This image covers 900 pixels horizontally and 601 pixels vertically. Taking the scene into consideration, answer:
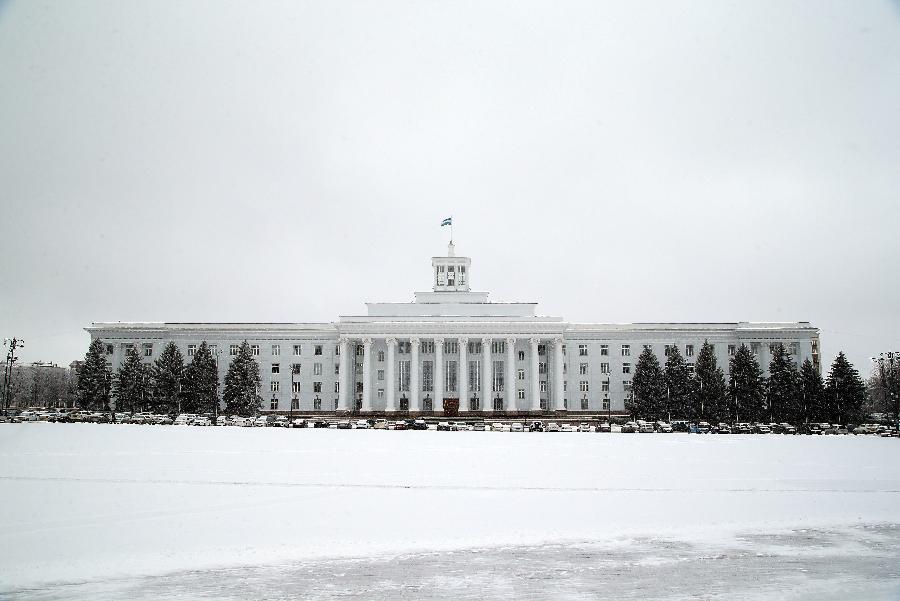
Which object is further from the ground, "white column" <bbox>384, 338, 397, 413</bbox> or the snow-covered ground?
"white column" <bbox>384, 338, 397, 413</bbox>

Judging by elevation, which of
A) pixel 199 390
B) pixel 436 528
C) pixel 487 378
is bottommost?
pixel 436 528

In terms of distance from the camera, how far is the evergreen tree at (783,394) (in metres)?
75.1

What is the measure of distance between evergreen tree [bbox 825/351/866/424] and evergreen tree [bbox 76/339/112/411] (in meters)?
82.9

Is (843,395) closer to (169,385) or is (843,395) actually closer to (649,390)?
(649,390)

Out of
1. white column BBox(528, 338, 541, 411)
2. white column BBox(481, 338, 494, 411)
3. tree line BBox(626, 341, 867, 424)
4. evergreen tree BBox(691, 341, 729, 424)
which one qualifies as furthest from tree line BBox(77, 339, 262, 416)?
evergreen tree BBox(691, 341, 729, 424)

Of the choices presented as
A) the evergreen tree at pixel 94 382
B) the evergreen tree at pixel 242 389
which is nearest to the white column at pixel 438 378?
the evergreen tree at pixel 242 389

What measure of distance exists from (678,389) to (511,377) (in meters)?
20.2

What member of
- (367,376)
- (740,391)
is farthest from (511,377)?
(740,391)

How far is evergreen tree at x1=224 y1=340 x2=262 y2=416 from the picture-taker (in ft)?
262

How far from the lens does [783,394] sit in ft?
251

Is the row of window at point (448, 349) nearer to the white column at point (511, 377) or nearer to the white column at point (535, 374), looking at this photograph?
the white column at point (511, 377)

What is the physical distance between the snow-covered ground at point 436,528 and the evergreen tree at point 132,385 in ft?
187

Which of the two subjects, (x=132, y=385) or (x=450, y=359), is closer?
(x=132, y=385)

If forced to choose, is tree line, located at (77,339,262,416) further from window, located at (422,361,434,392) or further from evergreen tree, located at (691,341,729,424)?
evergreen tree, located at (691,341,729,424)
